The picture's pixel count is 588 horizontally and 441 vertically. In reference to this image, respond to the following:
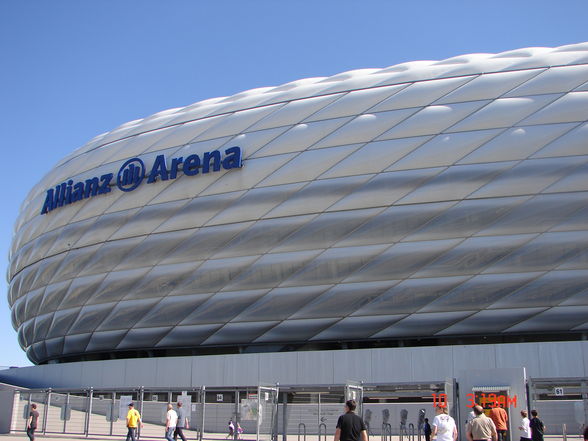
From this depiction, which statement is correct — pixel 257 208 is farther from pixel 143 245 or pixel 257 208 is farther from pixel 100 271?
pixel 100 271

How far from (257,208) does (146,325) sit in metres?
7.23

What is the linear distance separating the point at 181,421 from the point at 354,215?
10.6 metres

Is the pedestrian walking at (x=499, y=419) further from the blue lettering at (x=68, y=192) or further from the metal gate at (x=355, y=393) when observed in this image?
the blue lettering at (x=68, y=192)

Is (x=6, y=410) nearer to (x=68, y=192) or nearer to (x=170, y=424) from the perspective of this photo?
(x=170, y=424)

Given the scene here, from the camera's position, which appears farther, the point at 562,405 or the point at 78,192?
the point at 78,192

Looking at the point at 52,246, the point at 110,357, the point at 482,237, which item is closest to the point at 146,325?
the point at 110,357

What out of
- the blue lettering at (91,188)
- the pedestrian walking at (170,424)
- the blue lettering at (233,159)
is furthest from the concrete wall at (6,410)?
the blue lettering at (233,159)

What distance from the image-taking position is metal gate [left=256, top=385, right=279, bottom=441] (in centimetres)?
1889

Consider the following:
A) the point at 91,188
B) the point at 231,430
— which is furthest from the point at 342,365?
the point at 91,188

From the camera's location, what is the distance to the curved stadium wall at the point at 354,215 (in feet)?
83.5

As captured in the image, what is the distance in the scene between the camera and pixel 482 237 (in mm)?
25688

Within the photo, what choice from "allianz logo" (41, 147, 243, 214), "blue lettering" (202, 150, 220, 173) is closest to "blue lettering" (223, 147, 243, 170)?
"allianz logo" (41, 147, 243, 214)

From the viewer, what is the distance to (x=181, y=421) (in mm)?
19328

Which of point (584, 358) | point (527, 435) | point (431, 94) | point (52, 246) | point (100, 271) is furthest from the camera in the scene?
point (52, 246)
